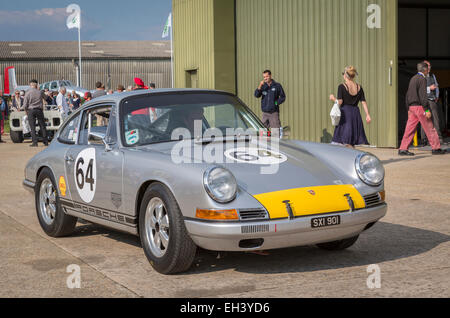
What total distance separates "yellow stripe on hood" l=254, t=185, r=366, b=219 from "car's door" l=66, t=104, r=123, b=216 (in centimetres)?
138

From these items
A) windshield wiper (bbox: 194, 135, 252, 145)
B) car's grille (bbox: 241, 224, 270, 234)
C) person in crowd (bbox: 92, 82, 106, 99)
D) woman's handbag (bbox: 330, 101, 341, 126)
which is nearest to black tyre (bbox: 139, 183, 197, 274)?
car's grille (bbox: 241, 224, 270, 234)

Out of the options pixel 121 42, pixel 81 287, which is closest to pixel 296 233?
pixel 81 287

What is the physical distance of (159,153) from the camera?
16.6 ft

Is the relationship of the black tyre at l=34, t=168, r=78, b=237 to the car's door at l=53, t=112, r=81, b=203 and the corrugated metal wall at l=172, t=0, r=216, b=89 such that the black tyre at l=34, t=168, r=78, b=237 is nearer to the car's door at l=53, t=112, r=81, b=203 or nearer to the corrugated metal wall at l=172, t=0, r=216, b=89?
the car's door at l=53, t=112, r=81, b=203

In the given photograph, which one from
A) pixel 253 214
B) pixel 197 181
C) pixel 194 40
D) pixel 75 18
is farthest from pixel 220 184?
pixel 75 18

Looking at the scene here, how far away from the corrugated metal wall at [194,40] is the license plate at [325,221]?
1515cm

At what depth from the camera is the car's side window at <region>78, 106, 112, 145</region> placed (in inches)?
236

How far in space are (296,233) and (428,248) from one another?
1.54 m

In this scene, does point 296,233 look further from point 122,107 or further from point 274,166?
point 122,107

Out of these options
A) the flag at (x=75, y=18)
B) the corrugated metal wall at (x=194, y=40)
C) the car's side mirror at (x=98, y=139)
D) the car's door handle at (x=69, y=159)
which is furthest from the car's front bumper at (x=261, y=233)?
the flag at (x=75, y=18)

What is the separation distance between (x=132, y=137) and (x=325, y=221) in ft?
6.13

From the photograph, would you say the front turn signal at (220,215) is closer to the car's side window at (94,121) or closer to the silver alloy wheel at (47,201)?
the car's side window at (94,121)

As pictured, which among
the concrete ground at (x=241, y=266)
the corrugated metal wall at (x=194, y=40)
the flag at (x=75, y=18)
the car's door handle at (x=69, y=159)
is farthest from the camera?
the flag at (x=75, y=18)

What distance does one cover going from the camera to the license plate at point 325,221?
4555mm
